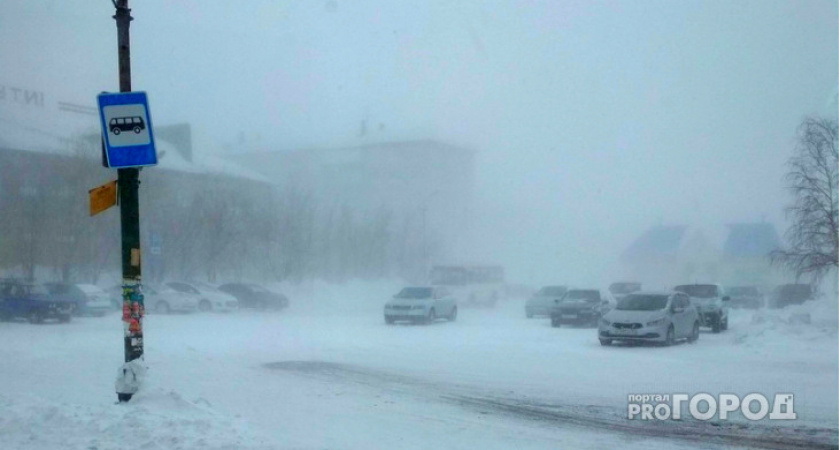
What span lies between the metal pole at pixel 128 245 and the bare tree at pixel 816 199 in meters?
22.7

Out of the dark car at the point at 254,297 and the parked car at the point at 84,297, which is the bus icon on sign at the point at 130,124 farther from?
the dark car at the point at 254,297

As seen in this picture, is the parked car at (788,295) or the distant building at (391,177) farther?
the distant building at (391,177)

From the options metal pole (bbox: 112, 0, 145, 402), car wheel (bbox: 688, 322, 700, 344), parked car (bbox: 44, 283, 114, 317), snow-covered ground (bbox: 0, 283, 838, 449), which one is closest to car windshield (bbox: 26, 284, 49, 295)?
parked car (bbox: 44, 283, 114, 317)

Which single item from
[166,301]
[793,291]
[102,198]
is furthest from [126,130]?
[793,291]

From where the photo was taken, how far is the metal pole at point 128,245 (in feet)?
34.3

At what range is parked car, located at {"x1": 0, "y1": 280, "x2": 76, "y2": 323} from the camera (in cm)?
2891

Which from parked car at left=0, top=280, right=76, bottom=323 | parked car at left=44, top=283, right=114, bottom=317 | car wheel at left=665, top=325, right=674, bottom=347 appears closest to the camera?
car wheel at left=665, top=325, right=674, bottom=347

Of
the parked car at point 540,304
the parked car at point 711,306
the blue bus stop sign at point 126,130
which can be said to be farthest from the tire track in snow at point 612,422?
the parked car at point 540,304

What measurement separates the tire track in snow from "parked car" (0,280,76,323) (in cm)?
1802

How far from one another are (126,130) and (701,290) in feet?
76.1

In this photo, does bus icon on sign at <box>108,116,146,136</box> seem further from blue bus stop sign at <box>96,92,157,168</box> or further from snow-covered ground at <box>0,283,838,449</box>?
snow-covered ground at <box>0,283,838,449</box>

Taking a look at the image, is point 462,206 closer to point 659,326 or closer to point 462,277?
point 462,277

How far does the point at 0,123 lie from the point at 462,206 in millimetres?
41584

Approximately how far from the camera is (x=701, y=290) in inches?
1158
